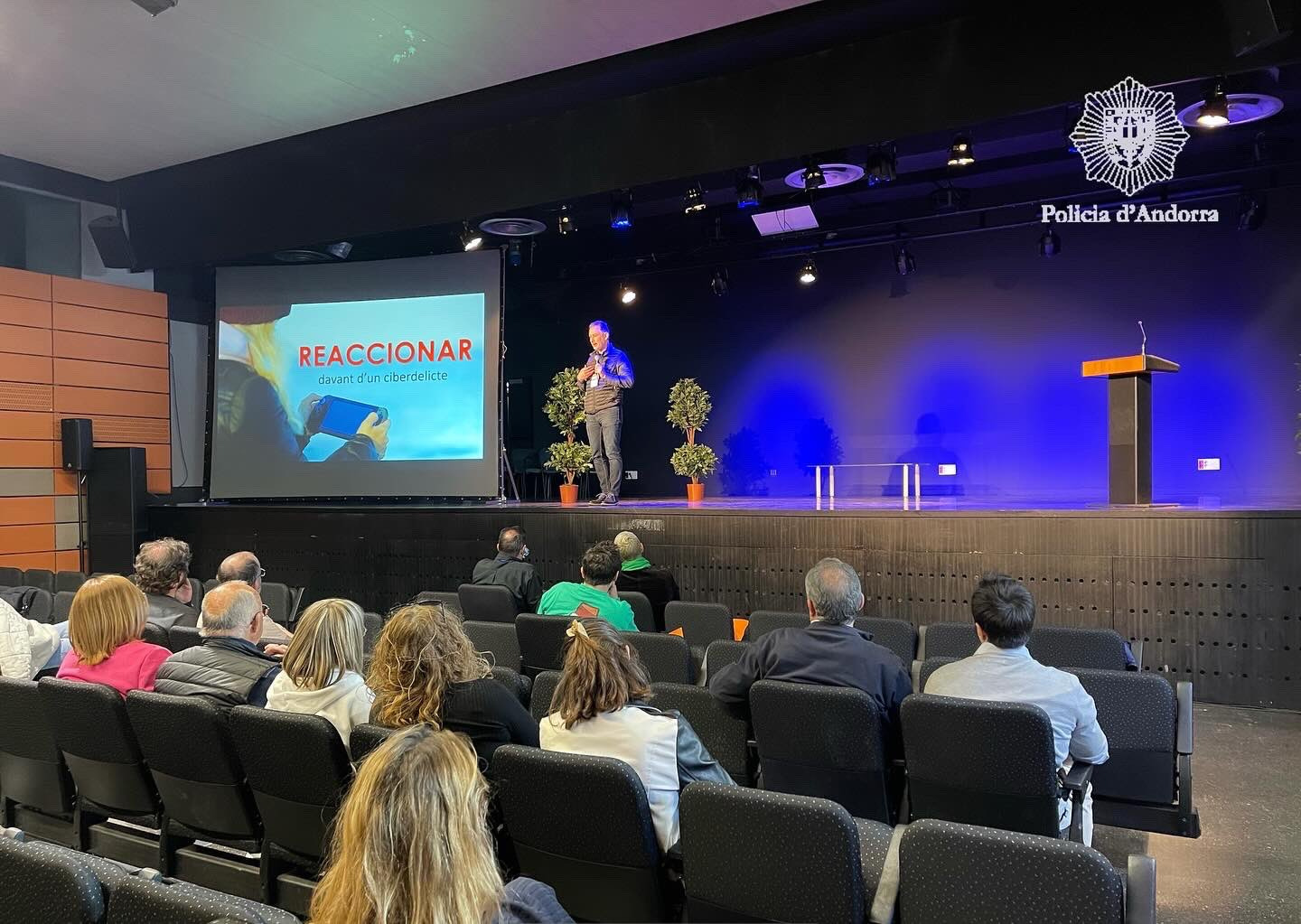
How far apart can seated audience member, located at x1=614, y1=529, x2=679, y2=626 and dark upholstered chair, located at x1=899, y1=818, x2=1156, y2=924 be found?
3.81 meters

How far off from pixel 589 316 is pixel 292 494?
4618 mm

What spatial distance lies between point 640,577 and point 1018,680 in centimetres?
307

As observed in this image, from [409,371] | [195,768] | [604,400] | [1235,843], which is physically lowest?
[1235,843]

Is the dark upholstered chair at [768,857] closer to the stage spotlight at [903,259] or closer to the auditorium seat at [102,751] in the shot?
the auditorium seat at [102,751]

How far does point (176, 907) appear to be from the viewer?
1.31 metres

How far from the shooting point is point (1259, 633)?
512cm

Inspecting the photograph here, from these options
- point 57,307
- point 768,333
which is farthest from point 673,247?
point 57,307

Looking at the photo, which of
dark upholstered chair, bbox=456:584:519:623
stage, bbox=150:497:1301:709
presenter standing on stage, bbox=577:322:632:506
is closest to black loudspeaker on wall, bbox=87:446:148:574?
stage, bbox=150:497:1301:709

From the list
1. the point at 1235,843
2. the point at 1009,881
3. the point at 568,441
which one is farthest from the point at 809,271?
the point at 1009,881

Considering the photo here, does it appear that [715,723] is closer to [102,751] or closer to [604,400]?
[102,751]

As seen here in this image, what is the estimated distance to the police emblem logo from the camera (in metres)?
5.34

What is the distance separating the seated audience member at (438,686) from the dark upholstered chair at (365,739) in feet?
0.21

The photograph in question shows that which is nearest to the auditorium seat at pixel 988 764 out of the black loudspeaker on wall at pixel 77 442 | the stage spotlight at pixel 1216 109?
the stage spotlight at pixel 1216 109

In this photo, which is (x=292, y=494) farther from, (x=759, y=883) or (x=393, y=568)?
(x=759, y=883)
